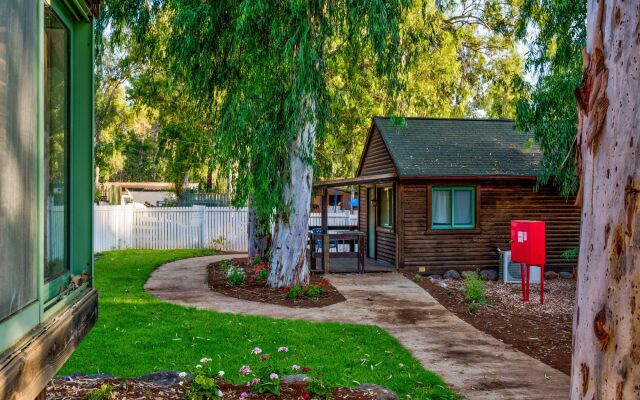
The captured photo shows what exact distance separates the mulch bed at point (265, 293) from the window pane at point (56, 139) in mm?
7679

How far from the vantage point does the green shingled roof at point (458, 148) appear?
48.5ft

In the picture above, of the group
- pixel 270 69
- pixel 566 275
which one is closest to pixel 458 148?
pixel 566 275

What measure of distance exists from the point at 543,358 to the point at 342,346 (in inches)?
94.3

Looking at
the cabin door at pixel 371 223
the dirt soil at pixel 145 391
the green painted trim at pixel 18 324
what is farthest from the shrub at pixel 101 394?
the cabin door at pixel 371 223

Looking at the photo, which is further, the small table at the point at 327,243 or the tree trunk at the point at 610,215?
the small table at the point at 327,243

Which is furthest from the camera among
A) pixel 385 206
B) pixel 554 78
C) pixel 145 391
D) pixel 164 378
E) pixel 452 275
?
pixel 385 206

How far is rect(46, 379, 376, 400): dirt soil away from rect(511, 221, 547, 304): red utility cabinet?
745cm

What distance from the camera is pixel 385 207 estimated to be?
16.5 m

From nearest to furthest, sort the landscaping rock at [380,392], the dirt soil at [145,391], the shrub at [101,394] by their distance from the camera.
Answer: the shrub at [101,394] → the dirt soil at [145,391] → the landscaping rock at [380,392]

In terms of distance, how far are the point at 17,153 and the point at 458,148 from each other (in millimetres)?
14935

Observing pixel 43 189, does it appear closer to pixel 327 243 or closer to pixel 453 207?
pixel 327 243

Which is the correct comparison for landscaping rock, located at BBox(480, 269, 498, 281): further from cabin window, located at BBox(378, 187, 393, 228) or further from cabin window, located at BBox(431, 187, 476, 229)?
Answer: cabin window, located at BBox(378, 187, 393, 228)

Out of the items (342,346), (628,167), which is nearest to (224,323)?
(342,346)

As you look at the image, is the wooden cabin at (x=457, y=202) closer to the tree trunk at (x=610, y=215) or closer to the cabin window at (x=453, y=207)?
the cabin window at (x=453, y=207)
